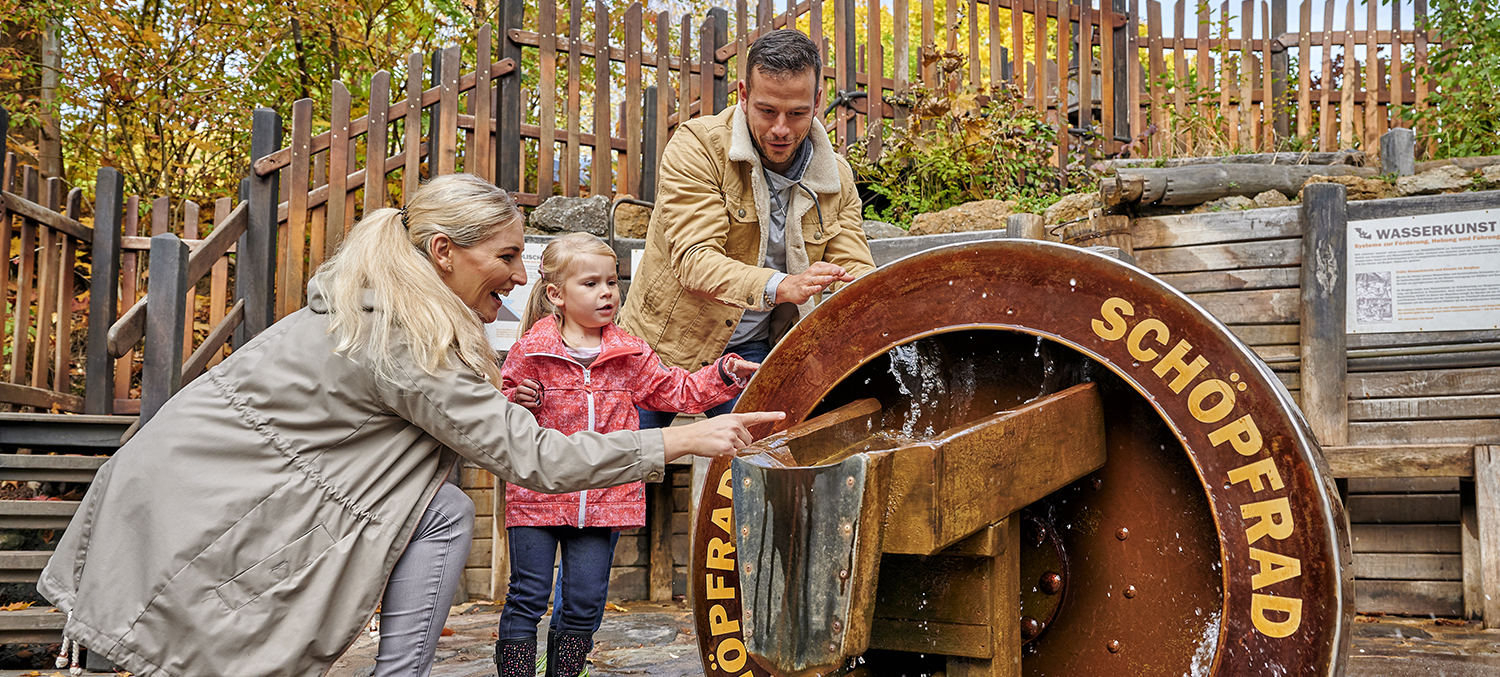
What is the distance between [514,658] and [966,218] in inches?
166

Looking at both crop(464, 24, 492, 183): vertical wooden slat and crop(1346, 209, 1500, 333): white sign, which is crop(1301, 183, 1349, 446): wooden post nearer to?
crop(1346, 209, 1500, 333): white sign

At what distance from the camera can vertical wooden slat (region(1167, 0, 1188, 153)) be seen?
7484 millimetres

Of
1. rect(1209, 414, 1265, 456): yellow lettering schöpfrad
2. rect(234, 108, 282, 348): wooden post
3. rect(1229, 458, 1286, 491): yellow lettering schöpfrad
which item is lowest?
rect(1229, 458, 1286, 491): yellow lettering schöpfrad

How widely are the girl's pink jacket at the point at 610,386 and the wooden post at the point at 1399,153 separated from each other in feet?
15.4

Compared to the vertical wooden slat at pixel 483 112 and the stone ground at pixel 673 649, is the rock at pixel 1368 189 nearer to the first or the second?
the stone ground at pixel 673 649

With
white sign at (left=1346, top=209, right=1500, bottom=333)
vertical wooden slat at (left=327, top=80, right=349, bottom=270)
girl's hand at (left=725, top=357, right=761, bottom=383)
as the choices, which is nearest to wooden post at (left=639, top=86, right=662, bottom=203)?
vertical wooden slat at (left=327, top=80, right=349, bottom=270)

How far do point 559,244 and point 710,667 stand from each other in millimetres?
1625

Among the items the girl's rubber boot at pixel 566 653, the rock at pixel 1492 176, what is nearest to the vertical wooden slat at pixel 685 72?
the girl's rubber boot at pixel 566 653

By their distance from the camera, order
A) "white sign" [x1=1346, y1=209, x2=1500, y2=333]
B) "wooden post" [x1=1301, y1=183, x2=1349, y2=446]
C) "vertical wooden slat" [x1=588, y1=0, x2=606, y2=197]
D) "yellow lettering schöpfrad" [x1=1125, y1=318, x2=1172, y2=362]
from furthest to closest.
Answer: "vertical wooden slat" [x1=588, y1=0, x2=606, y2=197] < "wooden post" [x1=1301, y1=183, x2=1349, y2=446] < "white sign" [x1=1346, y1=209, x2=1500, y2=333] < "yellow lettering schöpfrad" [x1=1125, y1=318, x2=1172, y2=362]

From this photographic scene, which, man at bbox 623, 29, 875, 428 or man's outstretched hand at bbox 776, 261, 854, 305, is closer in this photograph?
man's outstretched hand at bbox 776, 261, 854, 305

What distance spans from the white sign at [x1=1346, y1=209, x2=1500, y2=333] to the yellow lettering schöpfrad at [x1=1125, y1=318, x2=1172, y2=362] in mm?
3984

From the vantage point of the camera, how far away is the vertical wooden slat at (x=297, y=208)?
557cm

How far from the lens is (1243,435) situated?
4.58ft

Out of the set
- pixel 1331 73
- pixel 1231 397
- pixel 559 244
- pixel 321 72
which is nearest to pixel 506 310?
pixel 559 244
